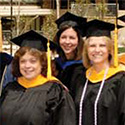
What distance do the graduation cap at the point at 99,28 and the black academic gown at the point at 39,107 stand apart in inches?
22.5

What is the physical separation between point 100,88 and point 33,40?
75cm

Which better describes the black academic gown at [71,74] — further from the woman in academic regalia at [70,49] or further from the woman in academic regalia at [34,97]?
the woman in academic regalia at [34,97]

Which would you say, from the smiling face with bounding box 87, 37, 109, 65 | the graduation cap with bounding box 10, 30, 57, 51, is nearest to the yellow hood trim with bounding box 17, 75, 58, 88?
the graduation cap with bounding box 10, 30, 57, 51

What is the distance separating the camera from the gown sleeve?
3268 mm

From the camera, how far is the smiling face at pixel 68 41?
3.92 meters

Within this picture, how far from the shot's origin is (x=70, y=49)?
12.9 ft

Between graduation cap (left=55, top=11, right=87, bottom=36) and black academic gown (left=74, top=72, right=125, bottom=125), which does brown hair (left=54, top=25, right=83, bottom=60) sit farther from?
black academic gown (left=74, top=72, right=125, bottom=125)

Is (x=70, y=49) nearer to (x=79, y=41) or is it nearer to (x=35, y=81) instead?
(x=79, y=41)

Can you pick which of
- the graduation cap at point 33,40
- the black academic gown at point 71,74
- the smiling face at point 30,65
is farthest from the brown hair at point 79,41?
the smiling face at point 30,65

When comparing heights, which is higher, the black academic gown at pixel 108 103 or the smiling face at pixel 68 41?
the smiling face at pixel 68 41

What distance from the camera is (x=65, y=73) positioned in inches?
152

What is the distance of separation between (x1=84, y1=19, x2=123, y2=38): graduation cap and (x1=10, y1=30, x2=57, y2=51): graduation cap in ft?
1.22

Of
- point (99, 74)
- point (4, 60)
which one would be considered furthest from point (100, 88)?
point (4, 60)

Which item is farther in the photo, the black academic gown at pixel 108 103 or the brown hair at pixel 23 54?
the brown hair at pixel 23 54
